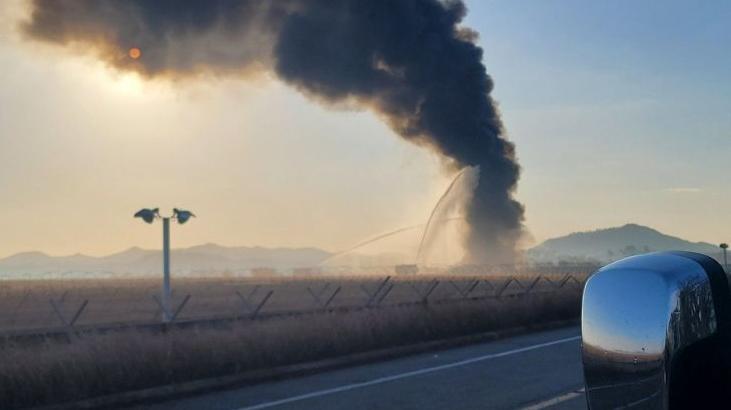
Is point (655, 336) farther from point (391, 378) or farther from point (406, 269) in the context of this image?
point (406, 269)

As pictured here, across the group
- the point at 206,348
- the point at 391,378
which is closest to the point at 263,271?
the point at 206,348

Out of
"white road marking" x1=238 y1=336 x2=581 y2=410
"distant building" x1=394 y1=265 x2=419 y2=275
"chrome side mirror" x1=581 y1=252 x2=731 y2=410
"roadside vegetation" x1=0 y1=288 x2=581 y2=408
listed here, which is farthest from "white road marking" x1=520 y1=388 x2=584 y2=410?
"distant building" x1=394 y1=265 x2=419 y2=275

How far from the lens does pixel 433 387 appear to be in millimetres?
9211

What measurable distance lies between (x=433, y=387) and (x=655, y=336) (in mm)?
8215

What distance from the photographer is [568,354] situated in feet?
39.2

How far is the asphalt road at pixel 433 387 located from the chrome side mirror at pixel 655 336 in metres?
6.79

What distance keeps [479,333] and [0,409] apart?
8799 millimetres

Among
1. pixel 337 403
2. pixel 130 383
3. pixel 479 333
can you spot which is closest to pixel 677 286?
pixel 337 403

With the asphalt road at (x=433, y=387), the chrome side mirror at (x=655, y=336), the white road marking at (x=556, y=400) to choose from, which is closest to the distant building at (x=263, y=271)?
the asphalt road at (x=433, y=387)

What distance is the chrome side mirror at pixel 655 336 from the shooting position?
1219 mm

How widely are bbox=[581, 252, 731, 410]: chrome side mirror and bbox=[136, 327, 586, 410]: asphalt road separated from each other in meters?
6.79

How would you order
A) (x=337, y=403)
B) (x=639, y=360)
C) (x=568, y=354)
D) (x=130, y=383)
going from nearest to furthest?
1. (x=639, y=360)
2. (x=337, y=403)
3. (x=130, y=383)
4. (x=568, y=354)

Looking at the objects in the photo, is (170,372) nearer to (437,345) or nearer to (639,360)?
(437,345)

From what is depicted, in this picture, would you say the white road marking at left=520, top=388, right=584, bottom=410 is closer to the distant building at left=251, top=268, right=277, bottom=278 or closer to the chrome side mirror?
the chrome side mirror
